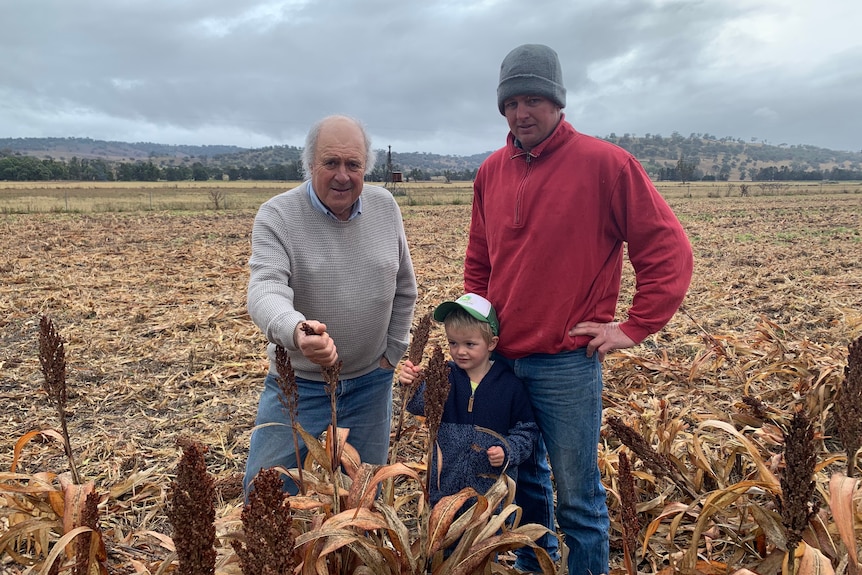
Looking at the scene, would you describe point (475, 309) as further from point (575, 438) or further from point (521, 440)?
point (575, 438)

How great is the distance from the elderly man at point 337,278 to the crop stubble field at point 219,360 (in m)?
0.70

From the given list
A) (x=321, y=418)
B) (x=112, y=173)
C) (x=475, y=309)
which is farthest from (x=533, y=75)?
(x=112, y=173)

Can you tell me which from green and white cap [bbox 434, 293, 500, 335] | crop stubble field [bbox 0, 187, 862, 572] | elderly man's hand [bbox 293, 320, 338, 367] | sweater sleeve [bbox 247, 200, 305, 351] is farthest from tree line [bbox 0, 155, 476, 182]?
elderly man's hand [bbox 293, 320, 338, 367]

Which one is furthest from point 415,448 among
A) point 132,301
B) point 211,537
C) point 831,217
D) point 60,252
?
point 831,217

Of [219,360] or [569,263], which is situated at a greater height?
[569,263]

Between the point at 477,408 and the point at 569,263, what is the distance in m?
0.87

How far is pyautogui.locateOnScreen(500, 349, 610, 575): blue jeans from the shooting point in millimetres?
2764

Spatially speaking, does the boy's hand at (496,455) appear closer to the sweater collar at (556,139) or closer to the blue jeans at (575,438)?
the blue jeans at (575,438)

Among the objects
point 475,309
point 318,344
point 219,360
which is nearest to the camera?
point 318,344

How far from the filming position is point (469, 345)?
2.82 m

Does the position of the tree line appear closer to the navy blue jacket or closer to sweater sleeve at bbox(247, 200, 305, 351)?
sweater sleeve at bbox(247, 200, 305, 351)

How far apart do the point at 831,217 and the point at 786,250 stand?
15346mm

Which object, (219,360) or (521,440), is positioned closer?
(521,440)

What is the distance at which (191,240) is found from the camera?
18.9 m
